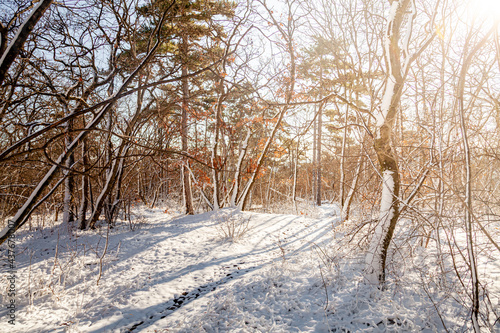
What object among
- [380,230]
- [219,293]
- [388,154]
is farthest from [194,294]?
[388,154]

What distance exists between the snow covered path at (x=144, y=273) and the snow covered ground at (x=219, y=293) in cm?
1

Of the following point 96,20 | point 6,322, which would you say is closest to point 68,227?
point 6,322

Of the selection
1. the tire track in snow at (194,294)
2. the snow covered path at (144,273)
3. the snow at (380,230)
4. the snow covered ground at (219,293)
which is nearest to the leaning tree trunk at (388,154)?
the snow at (380,230)

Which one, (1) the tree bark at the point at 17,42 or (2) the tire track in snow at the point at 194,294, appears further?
(2) the tire track in snow at the point at 194,294

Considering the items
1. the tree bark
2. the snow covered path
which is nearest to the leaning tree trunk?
the snow covered path

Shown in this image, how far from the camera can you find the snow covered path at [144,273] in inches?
104

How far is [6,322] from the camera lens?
7.86 ft

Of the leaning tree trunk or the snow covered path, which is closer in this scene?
the snow covered path

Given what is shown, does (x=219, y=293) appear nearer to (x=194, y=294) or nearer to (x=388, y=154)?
→ (x=194, y=294)

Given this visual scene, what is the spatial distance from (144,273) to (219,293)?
4.89 ft

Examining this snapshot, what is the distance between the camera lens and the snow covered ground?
2.48m

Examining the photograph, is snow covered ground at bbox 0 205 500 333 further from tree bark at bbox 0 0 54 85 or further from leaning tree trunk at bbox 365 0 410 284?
tree bark at bbox 0 0 54 85

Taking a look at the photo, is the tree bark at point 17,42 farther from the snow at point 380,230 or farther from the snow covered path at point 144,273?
the snow at point 380,230

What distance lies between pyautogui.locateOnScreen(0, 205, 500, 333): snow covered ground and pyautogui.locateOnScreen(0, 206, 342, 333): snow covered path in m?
0.01
